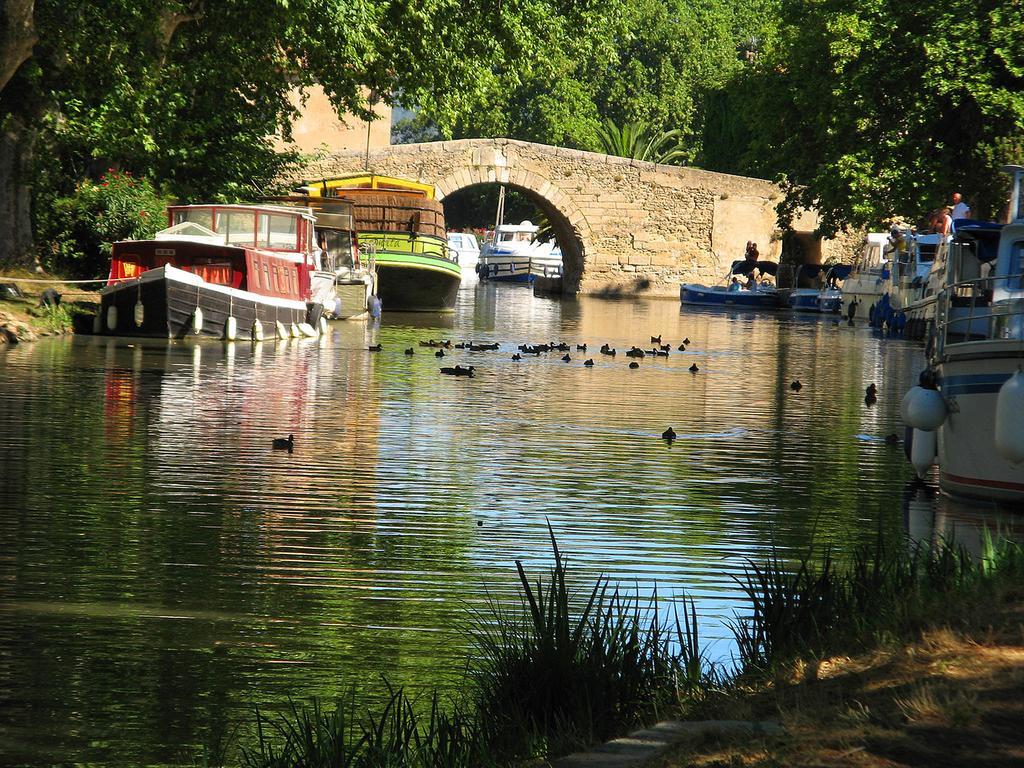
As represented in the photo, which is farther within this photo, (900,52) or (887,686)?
(900,52)

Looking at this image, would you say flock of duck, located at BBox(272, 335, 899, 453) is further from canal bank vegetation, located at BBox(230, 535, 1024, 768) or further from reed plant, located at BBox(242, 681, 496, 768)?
reed plant, located at BBox(242, 681, 496, 768)

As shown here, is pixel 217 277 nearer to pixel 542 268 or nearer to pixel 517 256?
pixel 542 268

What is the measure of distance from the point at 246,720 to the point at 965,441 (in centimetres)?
650

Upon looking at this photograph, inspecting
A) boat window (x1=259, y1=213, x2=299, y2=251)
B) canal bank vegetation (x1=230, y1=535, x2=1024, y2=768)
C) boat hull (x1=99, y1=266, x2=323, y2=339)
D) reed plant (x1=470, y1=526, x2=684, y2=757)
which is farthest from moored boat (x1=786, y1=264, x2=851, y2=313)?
reed plant (x1=470, y1=526, x2=684, y2=757)

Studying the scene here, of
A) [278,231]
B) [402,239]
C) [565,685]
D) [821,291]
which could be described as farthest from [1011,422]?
[821,291]

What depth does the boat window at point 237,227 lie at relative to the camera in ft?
82.7

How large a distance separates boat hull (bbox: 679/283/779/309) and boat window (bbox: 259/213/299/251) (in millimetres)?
24316

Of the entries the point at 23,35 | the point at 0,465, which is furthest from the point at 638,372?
the point at 0,465

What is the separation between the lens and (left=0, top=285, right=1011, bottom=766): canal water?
19.6 feet

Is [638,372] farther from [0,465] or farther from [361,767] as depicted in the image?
[361,767]

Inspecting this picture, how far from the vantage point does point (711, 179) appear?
178 feet

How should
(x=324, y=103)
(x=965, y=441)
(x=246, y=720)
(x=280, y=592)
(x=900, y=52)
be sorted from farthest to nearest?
(x=324, y=103)
(x=900, y=52)
(x=965, y=441)
(x=280, y=592)
(x=246, y=720)

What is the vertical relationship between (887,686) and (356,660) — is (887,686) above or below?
above

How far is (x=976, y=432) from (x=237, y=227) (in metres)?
17.3
